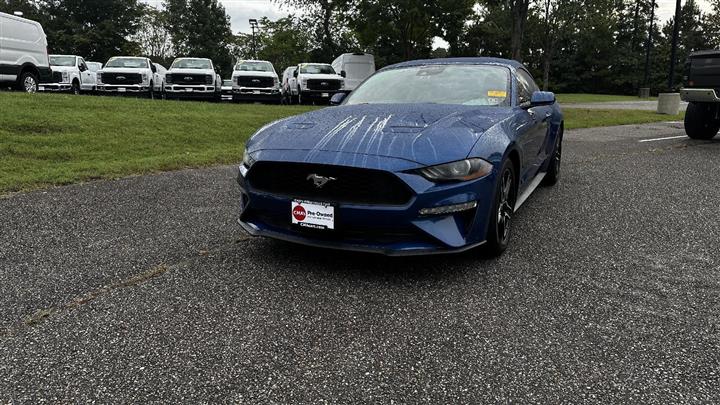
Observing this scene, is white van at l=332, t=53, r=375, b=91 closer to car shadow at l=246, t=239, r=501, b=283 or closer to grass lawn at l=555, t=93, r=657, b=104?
grass lawn at l=555, t=93, r=657, b=104

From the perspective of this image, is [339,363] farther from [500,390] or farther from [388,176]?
[388,176]

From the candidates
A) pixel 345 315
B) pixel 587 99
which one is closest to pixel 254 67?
pixel 345 315

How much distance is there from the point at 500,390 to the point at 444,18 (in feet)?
78.9

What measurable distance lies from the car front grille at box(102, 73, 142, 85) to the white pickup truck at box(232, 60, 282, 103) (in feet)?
10.7

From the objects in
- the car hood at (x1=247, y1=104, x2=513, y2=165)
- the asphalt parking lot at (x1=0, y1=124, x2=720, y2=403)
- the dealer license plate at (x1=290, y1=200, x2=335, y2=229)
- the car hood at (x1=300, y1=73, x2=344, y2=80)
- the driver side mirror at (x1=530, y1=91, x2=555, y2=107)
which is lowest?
the asphalt parking lot at (x1=0, y1=124, x2=720, y2=403)

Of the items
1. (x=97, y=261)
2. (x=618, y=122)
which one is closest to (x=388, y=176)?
(x=97, y=261)

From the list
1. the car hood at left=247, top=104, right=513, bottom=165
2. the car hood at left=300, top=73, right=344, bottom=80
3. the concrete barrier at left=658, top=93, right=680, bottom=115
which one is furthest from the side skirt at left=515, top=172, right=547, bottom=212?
the concrete barrier at left=658, top=93, right=680, bottom=115

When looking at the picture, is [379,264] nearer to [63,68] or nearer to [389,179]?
[389,179]

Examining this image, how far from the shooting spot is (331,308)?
2797 millimetres

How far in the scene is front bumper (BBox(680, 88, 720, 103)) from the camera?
8734mm

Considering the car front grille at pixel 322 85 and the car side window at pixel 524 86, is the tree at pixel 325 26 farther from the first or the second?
the car side window at pixel 524 86

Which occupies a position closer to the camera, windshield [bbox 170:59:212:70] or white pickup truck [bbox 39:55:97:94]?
white pickup truck [bbox 39:55:97:94]

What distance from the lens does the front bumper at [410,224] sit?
9.66 ft

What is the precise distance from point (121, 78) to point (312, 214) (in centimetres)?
1704
